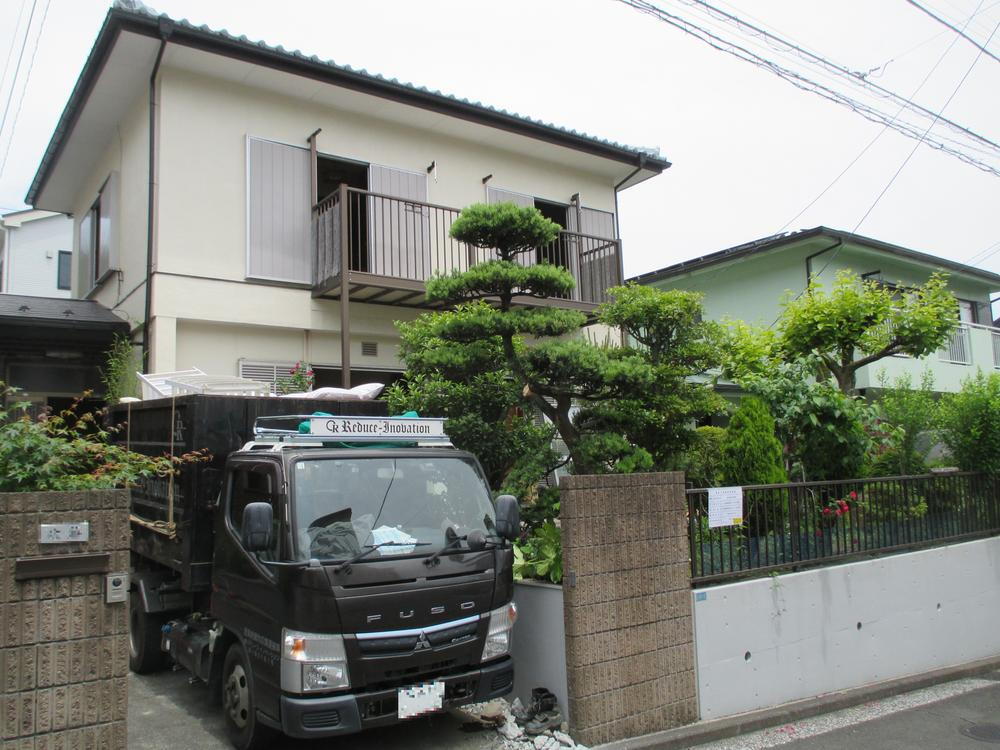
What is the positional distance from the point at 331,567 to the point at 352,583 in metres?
0.16

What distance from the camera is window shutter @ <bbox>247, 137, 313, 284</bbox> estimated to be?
422 inches

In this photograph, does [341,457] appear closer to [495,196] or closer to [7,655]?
[7,655]

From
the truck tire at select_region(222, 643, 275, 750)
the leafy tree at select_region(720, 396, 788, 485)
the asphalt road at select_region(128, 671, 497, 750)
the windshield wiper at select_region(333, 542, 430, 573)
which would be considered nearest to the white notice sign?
the leafy tree at select_region(720, 396, 788, 485)

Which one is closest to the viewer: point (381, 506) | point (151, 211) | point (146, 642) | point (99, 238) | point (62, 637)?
point (62, 637)

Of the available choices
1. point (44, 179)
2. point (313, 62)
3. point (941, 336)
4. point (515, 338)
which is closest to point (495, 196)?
point (313, 62)

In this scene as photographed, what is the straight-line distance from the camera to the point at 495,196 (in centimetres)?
1320

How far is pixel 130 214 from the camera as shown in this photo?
1123 centimetres

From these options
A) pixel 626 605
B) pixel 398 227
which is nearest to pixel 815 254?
pixel 398 227

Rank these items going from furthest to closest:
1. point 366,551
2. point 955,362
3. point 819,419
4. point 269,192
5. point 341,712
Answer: point 955,362
point 269,192
point 819,419
point 366,551
point 341,712

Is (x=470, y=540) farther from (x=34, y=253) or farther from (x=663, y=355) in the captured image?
(x=34, y=253)

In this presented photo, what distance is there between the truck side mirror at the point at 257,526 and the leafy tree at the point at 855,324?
25.6 feet

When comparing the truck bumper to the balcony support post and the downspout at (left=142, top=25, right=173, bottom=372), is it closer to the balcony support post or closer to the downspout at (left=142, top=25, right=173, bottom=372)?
the balcony support post

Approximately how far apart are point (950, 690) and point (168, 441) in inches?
294

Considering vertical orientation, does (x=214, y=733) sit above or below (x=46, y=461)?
below
